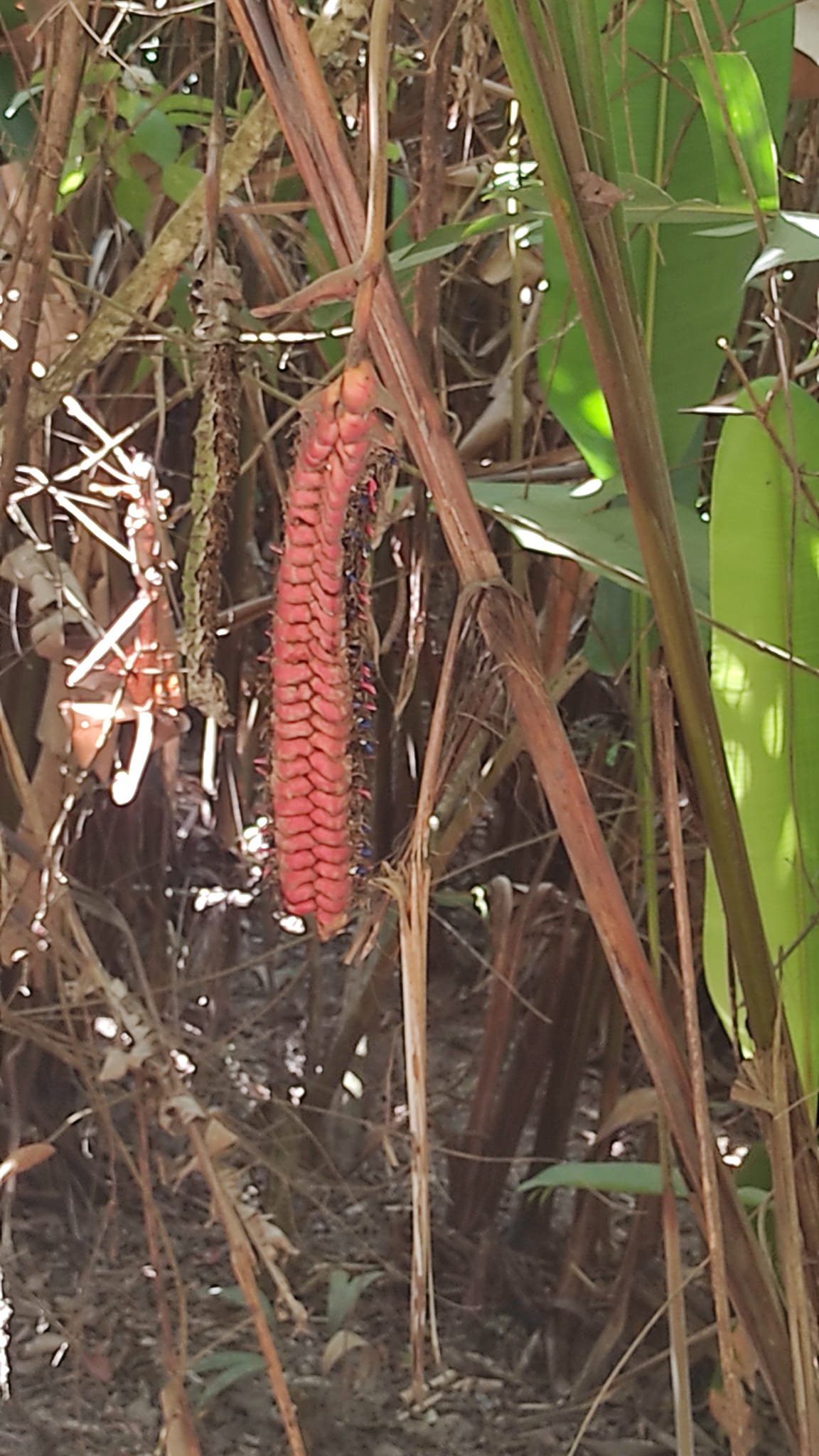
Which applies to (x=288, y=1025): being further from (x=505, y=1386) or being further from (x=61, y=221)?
(x=61, y=221)

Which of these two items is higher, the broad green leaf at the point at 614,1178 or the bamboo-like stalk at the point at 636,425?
the bamboo-like stalk at the point at 636,425

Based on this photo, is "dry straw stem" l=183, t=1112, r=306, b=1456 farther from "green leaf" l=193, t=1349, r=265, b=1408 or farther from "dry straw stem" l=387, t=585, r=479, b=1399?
"green leaf" l=193, t=1349, r=265, b=1408

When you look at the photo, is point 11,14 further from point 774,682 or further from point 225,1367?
point 225,1367

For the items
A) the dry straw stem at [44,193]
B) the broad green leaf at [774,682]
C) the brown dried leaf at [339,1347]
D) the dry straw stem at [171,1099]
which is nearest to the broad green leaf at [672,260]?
the broad green leaf at [774,682]

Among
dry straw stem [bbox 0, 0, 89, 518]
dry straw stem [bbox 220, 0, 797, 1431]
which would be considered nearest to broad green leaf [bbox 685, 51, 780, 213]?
dry straw stem [bbox 220, 0, 797, 1431]

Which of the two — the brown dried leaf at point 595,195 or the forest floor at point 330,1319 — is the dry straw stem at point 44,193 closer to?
the brown dried leaf at point 595,195

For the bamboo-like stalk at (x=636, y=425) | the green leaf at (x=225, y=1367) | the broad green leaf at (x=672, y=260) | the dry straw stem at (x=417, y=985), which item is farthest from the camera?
the green leaf at (x=225, y=1367)

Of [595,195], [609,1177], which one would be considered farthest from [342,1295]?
[595,195]
